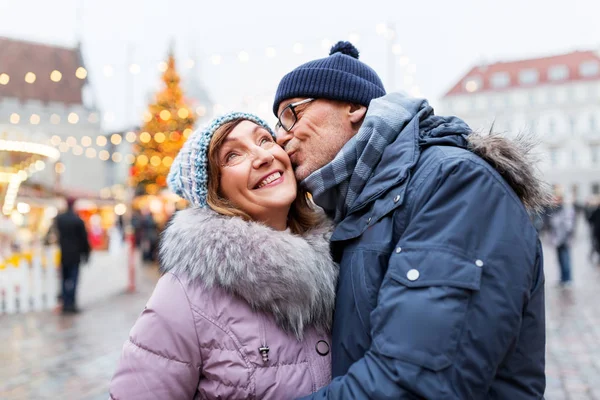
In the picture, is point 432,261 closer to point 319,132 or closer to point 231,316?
point 231,316

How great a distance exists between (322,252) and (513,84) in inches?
2251

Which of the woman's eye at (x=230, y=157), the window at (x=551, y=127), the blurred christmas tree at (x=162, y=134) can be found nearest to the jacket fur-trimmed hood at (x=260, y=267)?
the woman's eye at (x=230, y=157)

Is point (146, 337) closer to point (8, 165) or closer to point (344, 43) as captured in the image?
point (344, 43)

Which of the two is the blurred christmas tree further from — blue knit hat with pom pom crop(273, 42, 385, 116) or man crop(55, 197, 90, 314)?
blue knit hat with pom pom crop(273, 42, 385, 116)

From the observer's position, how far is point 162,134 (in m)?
23.4

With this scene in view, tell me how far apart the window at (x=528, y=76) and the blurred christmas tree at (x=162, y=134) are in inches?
1574

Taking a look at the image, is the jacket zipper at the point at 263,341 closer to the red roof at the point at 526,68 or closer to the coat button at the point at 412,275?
the coat button at the point at 412,275

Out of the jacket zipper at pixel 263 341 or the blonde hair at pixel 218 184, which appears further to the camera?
the blonde hair at pixel 218 184

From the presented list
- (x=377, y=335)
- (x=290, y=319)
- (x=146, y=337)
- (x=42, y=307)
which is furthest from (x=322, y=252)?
(x=42, y=307)

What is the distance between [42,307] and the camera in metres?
9.48

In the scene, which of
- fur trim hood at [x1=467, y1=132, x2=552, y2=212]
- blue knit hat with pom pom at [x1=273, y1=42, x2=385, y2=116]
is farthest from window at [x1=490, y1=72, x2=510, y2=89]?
fur trim hood at [x1=467, y1=132, x2=552, y2=212]

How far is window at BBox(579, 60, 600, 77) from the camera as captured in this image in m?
51.2

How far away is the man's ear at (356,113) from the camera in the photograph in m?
2.02


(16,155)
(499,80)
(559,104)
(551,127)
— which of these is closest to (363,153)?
(16,155)
